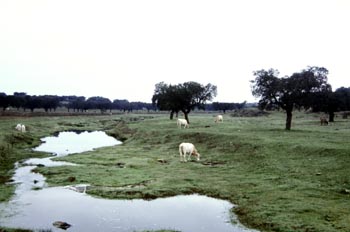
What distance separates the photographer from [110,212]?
2486cm

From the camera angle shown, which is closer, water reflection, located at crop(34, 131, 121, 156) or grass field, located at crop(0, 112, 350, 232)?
grass field, located at crop(0, 112, 350, 232)

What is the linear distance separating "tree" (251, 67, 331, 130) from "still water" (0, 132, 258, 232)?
36.1m

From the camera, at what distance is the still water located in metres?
22.0

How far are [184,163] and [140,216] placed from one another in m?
18.1

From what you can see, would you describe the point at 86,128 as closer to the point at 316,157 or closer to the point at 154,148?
the point at 154,148

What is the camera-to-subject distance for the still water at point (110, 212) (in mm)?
21969

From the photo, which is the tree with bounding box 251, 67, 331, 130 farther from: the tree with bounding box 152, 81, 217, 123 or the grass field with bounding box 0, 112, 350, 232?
the tree with bounding box 152, 81, 217, 123

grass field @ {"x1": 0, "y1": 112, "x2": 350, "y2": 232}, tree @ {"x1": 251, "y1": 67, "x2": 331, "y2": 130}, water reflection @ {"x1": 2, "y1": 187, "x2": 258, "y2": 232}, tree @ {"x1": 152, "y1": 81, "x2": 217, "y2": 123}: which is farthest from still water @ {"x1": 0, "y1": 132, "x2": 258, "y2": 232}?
tree @ {"x1": 152, "y1": 81, "x2": 217, "y2": 123}

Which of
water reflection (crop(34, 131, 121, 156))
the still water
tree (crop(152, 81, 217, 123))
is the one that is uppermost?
tree (crop(152, 81, 217, 123))

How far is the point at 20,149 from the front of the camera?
56.7m

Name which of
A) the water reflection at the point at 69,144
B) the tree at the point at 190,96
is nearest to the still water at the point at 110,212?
the water reflection at the point at 69,144

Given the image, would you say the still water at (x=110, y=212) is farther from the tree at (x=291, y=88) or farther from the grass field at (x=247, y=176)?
the tree at (x=291, y=88)

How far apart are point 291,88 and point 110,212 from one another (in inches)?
1662

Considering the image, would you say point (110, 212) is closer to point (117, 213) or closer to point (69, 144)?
point (117, 213)
